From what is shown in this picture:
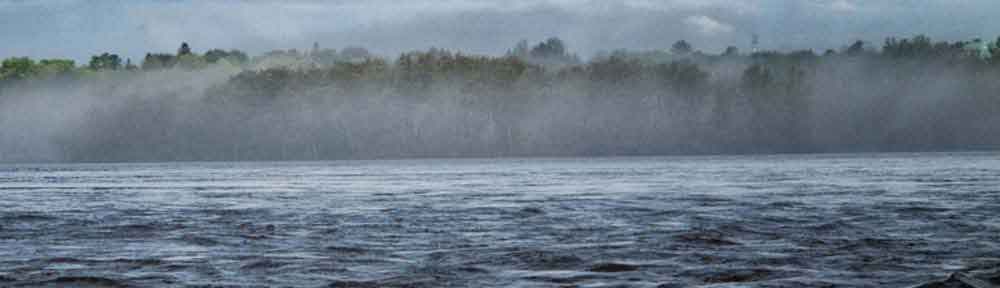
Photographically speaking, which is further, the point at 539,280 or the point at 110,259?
the point at 110,259

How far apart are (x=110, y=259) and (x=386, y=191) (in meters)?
32.2

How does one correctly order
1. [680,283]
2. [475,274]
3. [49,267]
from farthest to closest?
1. [49,267]
2. [475,274]
3. [680,283]

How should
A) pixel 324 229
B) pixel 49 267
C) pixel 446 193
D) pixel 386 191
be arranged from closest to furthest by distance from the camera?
pixel 49 267, pixel 324 229, pixel 446 193, pixel 386 191

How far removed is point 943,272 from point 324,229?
45.6 feet

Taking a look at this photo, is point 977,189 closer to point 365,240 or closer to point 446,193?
point 446,193

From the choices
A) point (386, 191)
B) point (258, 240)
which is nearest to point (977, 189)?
point (386, 191)

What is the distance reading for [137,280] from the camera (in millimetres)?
18641

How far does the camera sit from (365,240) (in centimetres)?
2519

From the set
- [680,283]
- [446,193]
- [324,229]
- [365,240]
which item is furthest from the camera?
[446,193]

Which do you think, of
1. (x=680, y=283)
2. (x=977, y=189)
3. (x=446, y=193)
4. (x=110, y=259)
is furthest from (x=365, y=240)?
(x=977, y=189)

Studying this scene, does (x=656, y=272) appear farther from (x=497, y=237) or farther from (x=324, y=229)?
(x=324, y=229)

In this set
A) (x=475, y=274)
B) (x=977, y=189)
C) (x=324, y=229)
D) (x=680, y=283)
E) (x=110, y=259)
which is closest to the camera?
(x=680, y=283)

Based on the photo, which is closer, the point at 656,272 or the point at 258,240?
the point at 656,272

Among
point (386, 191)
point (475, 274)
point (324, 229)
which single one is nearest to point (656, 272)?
point (475, 274)
